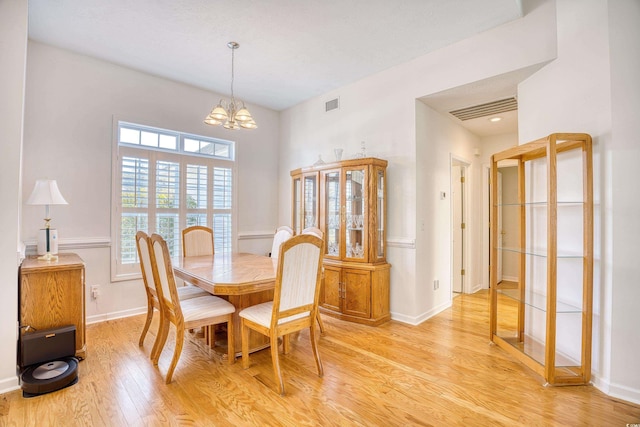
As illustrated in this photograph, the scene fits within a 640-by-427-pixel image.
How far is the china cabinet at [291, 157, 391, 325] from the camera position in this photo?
3521 mm

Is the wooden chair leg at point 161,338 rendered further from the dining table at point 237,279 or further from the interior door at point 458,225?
the interior door at point 458,225

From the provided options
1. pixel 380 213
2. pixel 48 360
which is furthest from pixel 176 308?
pixel 380 213

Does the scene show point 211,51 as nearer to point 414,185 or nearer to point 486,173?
point 414,185

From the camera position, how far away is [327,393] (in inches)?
84.1

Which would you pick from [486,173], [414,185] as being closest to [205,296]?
[414,185]

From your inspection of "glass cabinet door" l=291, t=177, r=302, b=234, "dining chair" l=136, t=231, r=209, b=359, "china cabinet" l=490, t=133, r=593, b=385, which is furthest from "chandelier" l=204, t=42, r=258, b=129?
"china cabinet" l=490, t=133, r=593, b=385

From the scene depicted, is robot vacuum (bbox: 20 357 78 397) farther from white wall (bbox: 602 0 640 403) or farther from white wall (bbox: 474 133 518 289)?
white wall (bbox: 474 133 518 289)

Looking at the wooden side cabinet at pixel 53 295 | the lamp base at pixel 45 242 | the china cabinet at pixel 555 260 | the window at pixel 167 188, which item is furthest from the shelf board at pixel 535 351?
the lamp base at pixel 45 242

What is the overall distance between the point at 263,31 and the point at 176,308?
8.41ft

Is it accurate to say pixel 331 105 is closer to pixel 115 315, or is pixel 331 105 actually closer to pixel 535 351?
pixel 535 351

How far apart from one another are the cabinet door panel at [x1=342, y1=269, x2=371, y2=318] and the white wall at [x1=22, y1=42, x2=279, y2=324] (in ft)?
8.28

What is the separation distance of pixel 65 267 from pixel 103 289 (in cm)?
119

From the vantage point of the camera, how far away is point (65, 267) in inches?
98.3

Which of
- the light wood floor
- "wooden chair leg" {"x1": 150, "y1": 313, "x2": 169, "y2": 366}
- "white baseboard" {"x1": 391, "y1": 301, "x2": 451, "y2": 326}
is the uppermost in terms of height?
"wooden chair leg" {"x1": 150, "y1": 313, "x2": 169, "y2": 366}
